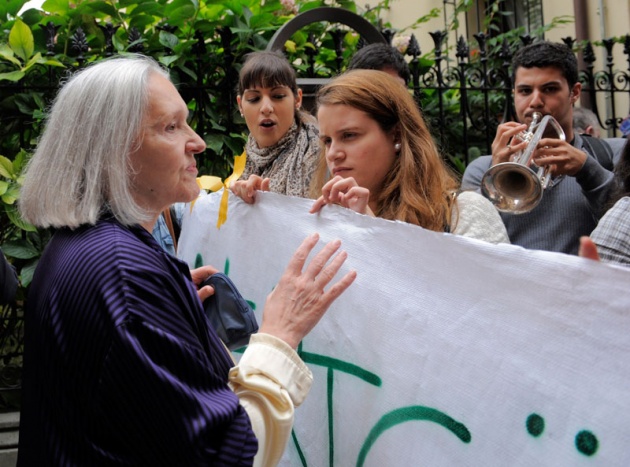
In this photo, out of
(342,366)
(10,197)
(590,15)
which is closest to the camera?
(342,366)

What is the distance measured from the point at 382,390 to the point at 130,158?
0.83 metres

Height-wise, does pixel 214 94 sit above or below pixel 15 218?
above

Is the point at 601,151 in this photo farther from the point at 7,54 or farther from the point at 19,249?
the point at 7,54

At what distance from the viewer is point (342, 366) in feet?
7.25

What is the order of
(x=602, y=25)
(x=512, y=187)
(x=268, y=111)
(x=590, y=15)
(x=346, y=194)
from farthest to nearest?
(x=590, y=15) → (x=602, y=25) → (x=268, y=111) → (x=512, y=187) → (x=346, y=194)

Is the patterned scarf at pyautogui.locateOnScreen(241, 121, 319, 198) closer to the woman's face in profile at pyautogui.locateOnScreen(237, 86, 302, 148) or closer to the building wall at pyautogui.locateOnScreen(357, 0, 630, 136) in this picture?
the woman's face in profile at pyautogui.locateOnScreen(237, 86, 302, 148)

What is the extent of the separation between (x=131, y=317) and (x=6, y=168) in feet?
10.5

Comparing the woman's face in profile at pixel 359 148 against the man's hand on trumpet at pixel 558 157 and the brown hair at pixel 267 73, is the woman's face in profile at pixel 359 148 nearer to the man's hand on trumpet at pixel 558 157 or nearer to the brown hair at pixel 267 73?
the man's hand on trumpet at pixel 558 157

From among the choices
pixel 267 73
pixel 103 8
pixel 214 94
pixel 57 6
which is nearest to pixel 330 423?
pixel 267 73

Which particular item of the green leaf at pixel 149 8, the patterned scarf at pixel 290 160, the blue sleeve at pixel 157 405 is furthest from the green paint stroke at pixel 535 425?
the green leaf at pixel 149 8

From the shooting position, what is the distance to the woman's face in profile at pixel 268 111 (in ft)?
11.9

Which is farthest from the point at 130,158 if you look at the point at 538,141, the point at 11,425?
the point at 11,425

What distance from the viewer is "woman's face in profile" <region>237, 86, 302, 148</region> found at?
363 cm

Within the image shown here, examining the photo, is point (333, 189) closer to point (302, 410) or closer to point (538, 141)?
point (302, 410)
